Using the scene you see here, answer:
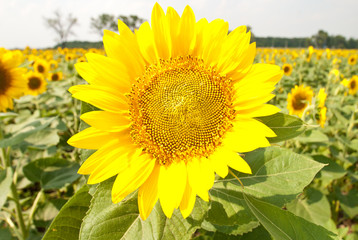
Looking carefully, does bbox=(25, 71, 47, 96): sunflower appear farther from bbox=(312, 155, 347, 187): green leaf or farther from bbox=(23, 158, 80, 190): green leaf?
bbox=(312, 155, 347, 187): green leaf

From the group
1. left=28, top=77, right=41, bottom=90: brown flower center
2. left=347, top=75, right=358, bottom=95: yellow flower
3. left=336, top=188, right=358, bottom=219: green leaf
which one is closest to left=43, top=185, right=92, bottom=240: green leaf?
left=336, top=188, right=358, bottom=219: green leaf

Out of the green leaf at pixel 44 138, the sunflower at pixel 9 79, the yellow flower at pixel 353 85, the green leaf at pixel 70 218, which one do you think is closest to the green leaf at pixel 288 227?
the green leaf at pixel 70 218

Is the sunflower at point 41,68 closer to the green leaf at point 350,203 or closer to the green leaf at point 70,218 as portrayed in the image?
the green leaf at point 70,218

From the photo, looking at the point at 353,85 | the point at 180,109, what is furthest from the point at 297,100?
the point at 180,109

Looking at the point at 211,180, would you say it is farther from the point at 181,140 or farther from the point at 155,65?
the point at 155,65

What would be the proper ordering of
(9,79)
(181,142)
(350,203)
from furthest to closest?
(9,79)
(350,203)
(181,142)

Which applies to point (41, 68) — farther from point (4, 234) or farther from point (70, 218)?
point (70, 218)

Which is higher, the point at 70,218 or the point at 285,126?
the point at 285,126
